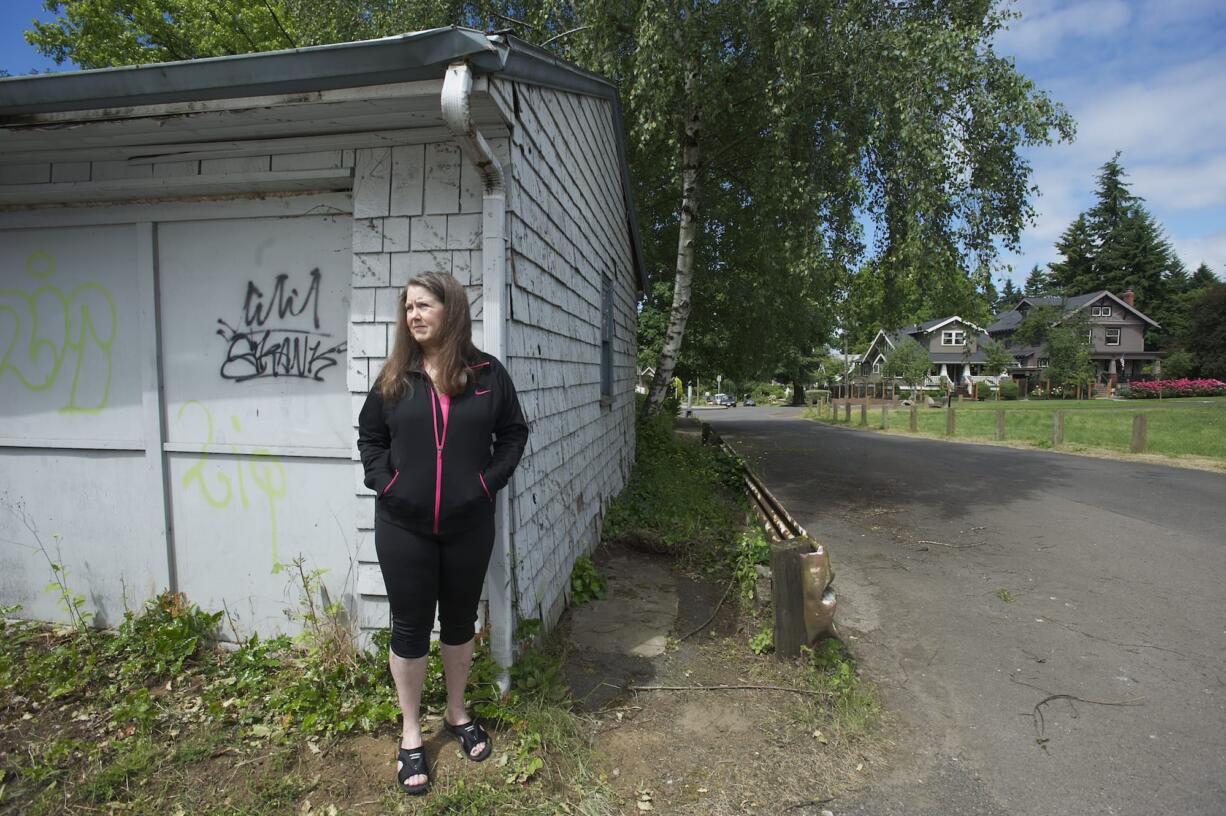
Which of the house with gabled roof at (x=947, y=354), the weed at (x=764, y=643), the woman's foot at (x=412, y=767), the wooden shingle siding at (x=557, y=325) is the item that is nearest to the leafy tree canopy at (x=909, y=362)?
the house with gabled roof at (x=947, y=354)

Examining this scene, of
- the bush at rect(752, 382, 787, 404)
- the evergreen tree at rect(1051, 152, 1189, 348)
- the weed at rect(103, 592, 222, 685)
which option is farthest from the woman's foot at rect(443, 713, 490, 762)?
the evergreen tree at rect(1051, 152, 1189, 348)

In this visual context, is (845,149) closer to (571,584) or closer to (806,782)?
(571,584)

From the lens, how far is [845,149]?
8609mm

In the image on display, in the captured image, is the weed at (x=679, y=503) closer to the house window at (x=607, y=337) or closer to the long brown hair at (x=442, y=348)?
the house window at (x=607, y=337)

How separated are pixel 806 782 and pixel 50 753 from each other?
10.3 ft

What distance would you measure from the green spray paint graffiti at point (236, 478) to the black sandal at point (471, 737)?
55.2 inches

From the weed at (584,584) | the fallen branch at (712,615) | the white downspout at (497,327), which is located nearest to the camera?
the white downspout at (497,327)

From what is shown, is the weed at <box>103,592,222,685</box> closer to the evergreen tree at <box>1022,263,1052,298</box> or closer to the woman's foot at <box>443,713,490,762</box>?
the woman's foot at <box>443,713,490,762</box>

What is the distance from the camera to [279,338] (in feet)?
11.3

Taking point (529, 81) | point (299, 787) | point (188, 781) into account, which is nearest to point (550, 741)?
point (299, 787)

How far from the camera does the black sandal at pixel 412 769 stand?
8.11 ft

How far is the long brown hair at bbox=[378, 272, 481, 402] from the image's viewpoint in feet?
8.10

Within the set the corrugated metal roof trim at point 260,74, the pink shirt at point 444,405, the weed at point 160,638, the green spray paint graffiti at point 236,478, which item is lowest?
the weed at point 160,638

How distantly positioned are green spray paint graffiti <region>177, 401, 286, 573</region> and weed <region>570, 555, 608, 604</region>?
2.00m
